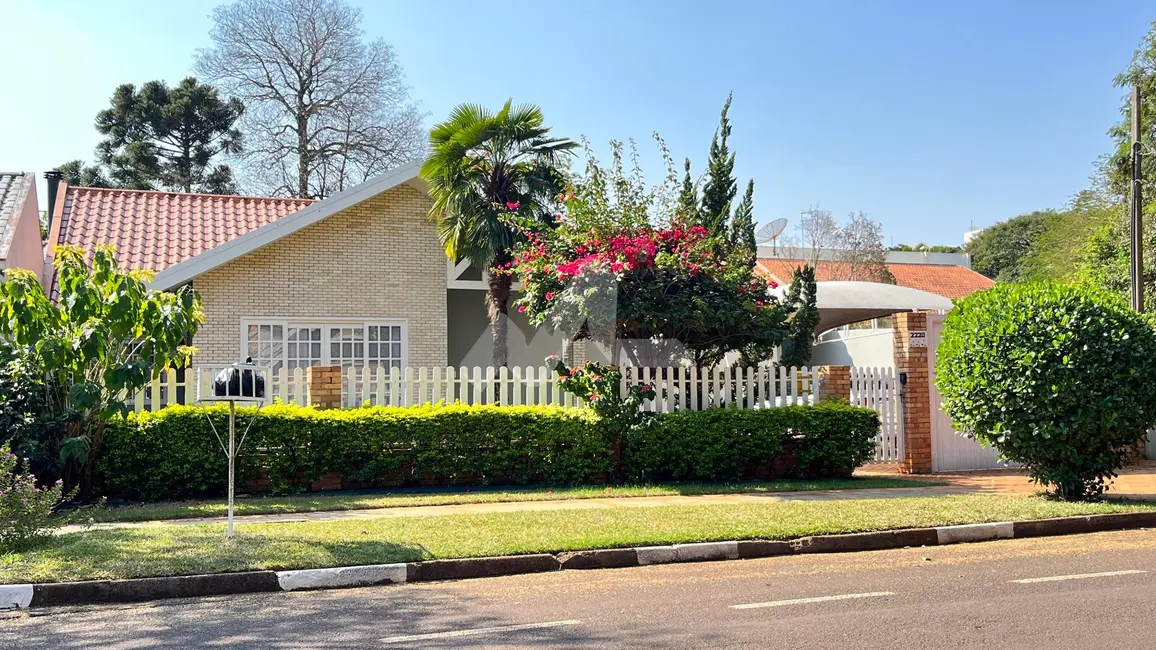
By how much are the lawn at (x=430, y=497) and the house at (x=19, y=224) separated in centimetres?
567

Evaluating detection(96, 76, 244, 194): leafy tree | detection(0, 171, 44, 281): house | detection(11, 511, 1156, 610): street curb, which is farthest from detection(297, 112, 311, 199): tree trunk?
detection(11, 511, 1156, 610): street curb

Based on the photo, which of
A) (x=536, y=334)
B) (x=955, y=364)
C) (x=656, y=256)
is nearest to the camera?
(x=955, y=364)

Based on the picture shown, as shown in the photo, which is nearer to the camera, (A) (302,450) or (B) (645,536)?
(B) (645,536)

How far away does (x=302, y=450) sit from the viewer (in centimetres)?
1206

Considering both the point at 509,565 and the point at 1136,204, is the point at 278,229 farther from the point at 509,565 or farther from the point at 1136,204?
the point at 1136,204

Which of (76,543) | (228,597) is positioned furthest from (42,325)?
(228,597)

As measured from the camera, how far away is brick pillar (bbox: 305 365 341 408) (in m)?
12.9

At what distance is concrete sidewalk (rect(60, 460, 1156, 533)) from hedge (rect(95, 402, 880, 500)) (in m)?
1.03

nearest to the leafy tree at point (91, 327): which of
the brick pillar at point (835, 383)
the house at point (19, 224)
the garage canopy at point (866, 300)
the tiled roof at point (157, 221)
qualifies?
the house at point (19, 224)

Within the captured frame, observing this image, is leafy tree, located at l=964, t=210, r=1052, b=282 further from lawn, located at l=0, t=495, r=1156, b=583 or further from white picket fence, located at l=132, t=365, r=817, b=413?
lawn, located at l=0, t=495, r=1156, b=583

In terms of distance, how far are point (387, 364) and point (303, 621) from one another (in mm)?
12365

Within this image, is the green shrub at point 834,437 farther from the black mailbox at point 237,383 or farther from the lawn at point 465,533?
the black mailbox at point 237,383

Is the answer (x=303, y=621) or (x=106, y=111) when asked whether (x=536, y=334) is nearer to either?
(x=303, y=621)

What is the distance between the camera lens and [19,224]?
1612cm
